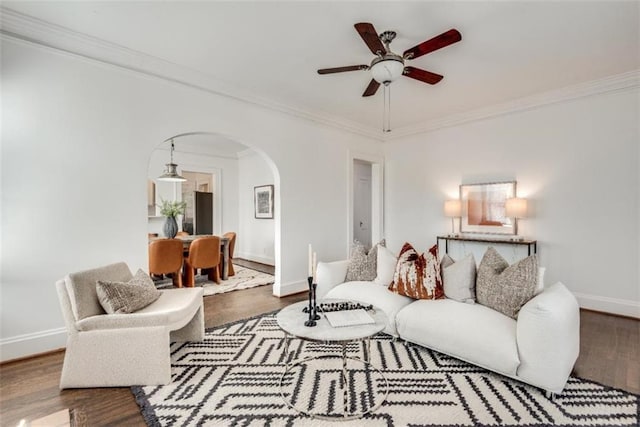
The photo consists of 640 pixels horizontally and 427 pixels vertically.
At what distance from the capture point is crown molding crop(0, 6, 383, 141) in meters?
2.43

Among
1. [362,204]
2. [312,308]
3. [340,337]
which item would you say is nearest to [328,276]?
[312,308]

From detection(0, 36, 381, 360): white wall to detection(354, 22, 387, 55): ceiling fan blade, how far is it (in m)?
2.16

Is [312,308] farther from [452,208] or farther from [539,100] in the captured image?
[539,100]

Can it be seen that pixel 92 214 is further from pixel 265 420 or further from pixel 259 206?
pixel 259 206

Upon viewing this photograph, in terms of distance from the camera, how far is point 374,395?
194 centimetres

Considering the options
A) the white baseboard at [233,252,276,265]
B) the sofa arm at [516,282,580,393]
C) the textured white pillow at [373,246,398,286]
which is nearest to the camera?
the sofa arm at [516,282,580,393]

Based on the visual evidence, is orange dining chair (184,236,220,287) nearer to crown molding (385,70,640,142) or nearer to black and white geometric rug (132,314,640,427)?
black and white geometric rug (132,314,640,427)

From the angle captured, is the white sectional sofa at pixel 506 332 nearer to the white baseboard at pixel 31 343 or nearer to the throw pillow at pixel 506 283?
the throw pillow at pixel 506 283

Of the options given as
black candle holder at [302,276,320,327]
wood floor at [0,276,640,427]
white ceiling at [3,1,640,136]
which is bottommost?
wood floor at [0,276,640,427]

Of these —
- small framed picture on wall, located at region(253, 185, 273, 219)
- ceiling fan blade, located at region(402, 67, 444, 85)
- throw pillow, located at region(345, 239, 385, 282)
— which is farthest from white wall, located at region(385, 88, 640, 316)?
Answer: small framed picture on wall, located at region(253, 185, 273, 219)

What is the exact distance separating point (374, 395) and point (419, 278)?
1.15 meters

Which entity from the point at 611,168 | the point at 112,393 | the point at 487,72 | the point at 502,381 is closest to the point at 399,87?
the point at 487,72

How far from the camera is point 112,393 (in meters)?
1.99

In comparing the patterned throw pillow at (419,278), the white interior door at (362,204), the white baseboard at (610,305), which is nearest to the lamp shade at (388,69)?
the patterned throw pillow at (419,278)
